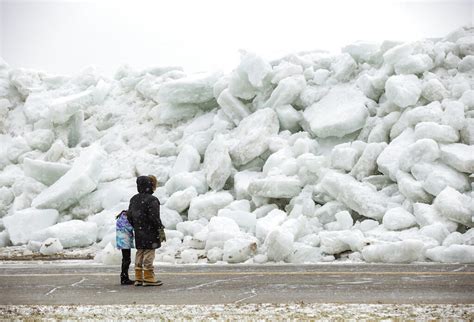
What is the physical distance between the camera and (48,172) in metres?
14.5

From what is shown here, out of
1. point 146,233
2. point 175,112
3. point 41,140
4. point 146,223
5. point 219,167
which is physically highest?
point 175,112

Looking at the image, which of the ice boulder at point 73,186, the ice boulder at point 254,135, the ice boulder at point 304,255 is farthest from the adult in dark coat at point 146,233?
the ice boulder at point 254,135

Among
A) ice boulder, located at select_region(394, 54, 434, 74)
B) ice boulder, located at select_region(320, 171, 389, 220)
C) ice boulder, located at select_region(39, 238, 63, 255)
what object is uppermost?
ice boulder, located at select_region(394, 54, 434, 74)

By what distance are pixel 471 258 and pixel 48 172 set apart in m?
9.87

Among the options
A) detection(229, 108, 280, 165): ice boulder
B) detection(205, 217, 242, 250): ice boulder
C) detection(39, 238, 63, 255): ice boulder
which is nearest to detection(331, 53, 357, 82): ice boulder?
detection(229, 108, 280, 165): ice boulder

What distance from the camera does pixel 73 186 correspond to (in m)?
13.4

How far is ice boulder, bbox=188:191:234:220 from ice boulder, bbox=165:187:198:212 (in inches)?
9.3

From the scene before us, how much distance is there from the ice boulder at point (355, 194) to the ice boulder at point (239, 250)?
2568 mm

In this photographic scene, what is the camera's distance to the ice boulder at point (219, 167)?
1352 cm

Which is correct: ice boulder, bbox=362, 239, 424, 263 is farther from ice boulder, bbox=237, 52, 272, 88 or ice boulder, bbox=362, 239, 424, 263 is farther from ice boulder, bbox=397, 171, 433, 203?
ice boulder, bbox=237, 52, 272, 88

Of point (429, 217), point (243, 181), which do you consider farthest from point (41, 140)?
point (429, 217)

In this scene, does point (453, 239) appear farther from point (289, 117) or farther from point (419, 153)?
point (289, 117)

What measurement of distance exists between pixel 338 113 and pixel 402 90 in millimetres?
1547

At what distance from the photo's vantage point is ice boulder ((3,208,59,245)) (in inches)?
504
